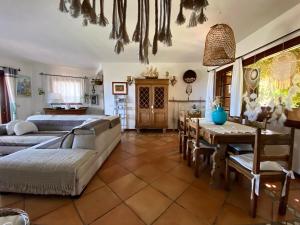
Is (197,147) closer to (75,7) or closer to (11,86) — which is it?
(75,7)

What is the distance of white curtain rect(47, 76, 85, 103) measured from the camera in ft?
20.0

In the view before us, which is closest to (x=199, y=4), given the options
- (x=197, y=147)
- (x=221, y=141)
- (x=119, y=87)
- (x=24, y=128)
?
(x=221, y=141)

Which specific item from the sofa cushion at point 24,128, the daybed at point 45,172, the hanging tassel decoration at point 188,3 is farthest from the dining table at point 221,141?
the sofa cushion at point 24,128

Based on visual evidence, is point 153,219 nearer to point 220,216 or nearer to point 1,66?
point 220,216

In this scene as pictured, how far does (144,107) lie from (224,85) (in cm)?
240

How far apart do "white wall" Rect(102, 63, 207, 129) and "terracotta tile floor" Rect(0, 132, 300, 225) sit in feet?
10.7

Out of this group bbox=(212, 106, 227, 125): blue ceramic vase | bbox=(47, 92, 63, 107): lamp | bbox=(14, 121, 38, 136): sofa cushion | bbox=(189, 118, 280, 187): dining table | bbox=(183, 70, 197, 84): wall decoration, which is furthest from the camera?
bbox=(47, 92, 63, 107): lamp

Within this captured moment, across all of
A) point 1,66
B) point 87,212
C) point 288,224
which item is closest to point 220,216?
point 288,224

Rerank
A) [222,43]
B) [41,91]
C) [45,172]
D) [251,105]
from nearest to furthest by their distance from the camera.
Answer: [45,172] < [222,43] < [251,105] < [41,91]

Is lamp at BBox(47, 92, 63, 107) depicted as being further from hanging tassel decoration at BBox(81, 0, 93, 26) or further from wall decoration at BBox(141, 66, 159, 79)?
hanging tassel decoration at BBox(81, 0, 93, 26)

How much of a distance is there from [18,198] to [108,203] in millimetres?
1029

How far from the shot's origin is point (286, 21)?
2383 mm

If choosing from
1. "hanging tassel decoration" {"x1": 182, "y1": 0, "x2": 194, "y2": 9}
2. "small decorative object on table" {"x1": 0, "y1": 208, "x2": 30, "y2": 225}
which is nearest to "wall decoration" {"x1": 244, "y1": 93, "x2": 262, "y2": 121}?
"hanging tassel decoration" {"x1": 182, "y1": 0, "x2": 194, "y2": 9}

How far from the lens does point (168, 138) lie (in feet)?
14.9
